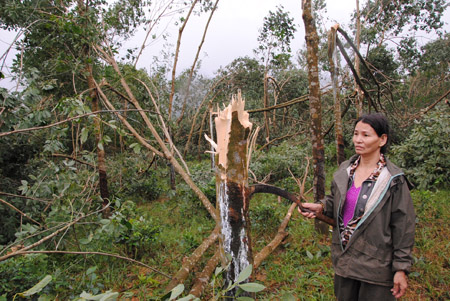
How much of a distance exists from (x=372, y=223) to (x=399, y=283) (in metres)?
0.30

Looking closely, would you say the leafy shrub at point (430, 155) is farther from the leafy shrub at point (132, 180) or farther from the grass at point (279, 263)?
the leafy shrub at point (132, 180)

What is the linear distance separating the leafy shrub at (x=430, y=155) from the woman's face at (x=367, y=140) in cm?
371

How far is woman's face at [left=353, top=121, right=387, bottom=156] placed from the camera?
1543 millimetres

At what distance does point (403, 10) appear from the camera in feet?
37.6

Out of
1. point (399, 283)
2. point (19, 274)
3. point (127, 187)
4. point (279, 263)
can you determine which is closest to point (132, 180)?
point (127, 187)

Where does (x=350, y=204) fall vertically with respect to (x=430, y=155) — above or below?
above

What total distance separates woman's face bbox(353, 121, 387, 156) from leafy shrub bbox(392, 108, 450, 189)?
371cm

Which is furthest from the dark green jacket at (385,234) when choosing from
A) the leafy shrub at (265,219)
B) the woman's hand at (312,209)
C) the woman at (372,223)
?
the leafy shrub at (265,219)

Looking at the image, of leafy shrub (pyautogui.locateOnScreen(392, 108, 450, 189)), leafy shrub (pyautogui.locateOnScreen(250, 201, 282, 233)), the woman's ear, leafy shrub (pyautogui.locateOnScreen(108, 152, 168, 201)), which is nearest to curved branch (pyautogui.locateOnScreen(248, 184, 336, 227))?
the woman's ear

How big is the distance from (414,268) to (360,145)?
192 cm

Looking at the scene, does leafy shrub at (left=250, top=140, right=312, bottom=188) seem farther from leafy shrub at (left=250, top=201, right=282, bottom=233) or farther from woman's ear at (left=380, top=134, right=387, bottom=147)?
woman's ear at (left=380, top=134, right=387, bottom=147)

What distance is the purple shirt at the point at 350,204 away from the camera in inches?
62.4

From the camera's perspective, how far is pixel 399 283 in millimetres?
1393

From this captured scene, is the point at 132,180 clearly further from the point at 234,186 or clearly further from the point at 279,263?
the point at 234,186
